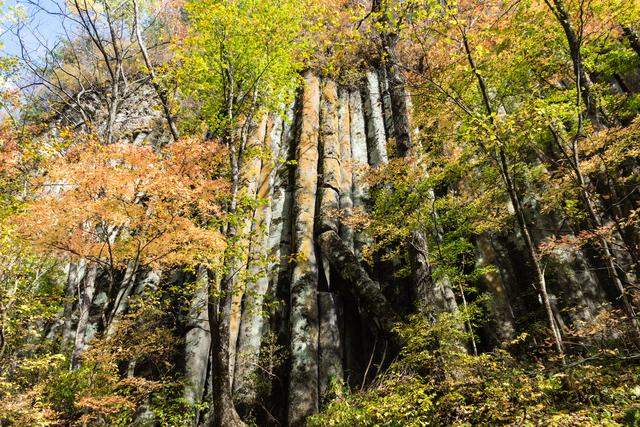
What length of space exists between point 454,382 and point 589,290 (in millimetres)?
8899

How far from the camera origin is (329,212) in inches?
571

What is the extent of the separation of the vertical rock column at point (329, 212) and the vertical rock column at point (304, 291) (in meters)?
0.36

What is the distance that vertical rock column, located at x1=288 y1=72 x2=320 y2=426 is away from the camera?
32.6ft

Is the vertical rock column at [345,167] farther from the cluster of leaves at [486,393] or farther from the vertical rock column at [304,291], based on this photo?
the cluster of leaves at [486,393]

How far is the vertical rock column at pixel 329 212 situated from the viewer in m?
11.1

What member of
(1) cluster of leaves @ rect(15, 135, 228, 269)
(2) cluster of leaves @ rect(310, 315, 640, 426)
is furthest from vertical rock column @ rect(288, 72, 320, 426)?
(1) cluster of leaves @ rect(15, 135, 228, 269)

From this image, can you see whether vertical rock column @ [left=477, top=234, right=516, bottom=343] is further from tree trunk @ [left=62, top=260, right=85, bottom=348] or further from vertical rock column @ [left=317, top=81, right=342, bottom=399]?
tree trunk @ [left=62, top=260, right=85, bottom=348]

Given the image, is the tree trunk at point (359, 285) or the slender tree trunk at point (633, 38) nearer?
the slender tree trunk at point (633, 38)

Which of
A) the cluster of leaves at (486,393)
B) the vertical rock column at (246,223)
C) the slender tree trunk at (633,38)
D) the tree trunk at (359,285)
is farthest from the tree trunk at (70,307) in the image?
the slender tree trunk at (633,38)

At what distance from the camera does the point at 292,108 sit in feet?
67.4

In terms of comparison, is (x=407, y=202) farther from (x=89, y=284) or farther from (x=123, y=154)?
(x=89, y=284)

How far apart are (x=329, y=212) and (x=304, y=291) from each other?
12.5 ft

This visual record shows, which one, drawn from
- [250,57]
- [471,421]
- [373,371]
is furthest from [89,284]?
[471,421]

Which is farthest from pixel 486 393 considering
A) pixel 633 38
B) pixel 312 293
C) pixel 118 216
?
pixel 633 38
